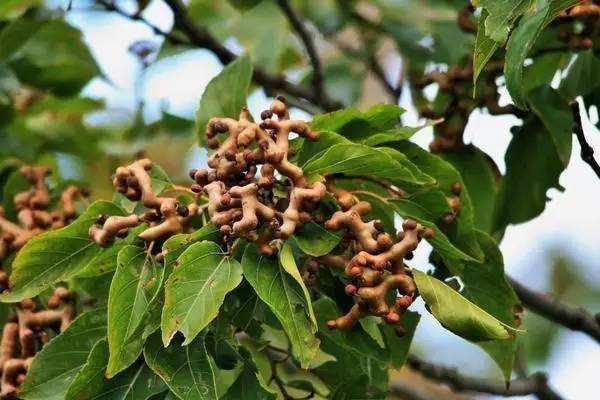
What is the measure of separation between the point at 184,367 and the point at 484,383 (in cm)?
131

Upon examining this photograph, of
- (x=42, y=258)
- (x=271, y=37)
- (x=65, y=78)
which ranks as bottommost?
(x=65, y=78)

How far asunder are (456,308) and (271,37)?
1605 mm

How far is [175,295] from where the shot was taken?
1681 millimetres

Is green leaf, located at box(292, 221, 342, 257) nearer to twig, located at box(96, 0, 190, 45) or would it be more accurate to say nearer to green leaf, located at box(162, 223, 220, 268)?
green leaf, located at box(162, 223, 220, 268)

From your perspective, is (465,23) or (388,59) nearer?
(465,23)

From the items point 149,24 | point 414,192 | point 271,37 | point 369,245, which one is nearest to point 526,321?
point 271,37

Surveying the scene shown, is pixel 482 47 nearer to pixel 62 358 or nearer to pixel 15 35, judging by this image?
pixel 62 358

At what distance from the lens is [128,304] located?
1758mm

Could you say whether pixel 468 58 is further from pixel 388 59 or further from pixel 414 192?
pixel 388 59

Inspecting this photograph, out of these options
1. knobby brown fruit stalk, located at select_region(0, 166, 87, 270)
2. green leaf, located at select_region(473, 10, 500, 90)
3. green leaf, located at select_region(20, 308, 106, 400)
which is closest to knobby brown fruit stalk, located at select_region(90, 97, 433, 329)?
green leaf, located at select_region(20, 308, 106, 400)

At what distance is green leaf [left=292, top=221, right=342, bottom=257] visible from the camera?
1.77 m

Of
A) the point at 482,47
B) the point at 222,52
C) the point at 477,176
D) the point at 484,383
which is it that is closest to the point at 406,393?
the point at 484,383

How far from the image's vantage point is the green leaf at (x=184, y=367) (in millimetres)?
1723

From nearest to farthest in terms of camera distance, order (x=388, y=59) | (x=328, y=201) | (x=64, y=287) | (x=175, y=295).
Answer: (x=175, y=295)
(x=328, y=201)
(x=64, y=287)
(x=388, y=59)
